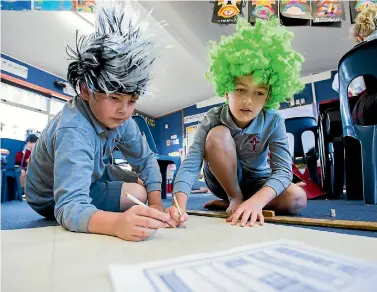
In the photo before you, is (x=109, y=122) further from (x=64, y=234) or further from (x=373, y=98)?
(x=373, y=98)

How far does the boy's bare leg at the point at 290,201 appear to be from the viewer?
0.93 m

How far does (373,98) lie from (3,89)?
3971 millimetres

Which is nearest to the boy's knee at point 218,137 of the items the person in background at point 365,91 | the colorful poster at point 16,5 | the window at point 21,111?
the person in background at point 365,91

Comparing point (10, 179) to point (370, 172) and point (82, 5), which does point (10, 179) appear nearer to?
point (82, 5)

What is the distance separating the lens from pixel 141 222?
1.65 feet

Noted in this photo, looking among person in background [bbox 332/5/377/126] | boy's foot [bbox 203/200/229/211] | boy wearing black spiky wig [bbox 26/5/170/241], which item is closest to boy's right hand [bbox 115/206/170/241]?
boy wearing black spiky wig [bbox 26/5/170/241]

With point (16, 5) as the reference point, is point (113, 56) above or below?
below

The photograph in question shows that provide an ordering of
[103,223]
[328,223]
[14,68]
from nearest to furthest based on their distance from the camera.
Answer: [103,223], [328,223], [14,68]

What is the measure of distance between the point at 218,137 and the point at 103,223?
503mm

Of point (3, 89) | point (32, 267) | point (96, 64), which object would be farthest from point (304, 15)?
point (3, 89)

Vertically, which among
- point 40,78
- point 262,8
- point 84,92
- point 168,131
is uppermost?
point 40,78

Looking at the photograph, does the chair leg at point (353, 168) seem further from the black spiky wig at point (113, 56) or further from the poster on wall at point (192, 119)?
the poster on wall at point (192, 119)

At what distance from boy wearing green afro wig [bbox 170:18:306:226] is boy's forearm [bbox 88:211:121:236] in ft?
0.96

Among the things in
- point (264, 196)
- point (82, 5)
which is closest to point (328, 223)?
point (264, 196)
